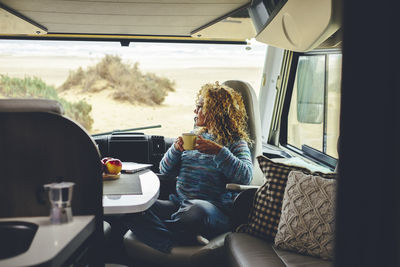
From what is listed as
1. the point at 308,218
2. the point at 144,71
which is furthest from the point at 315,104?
the point at 144,71

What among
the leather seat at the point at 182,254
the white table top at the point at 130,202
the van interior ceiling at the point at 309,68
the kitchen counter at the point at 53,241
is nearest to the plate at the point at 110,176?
the white table top at the point at 130,202

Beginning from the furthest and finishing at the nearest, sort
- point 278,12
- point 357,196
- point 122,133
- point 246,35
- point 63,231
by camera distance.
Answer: point 246,35 < point 122,133 < point 278,12 < point 63,231 < point 357,196

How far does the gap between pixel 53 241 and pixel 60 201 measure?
15cm

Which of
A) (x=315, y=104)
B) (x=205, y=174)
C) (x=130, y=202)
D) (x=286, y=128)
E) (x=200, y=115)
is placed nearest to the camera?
(x=130, y=202)

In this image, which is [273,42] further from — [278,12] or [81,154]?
[81,154]

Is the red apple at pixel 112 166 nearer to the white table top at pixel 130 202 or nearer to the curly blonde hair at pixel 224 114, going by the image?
the white table top at pixel 130 202

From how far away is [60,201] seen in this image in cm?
130

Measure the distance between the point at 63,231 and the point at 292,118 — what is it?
3.02 metres

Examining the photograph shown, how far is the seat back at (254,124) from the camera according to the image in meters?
2.79

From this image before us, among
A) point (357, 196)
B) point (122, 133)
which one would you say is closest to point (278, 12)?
point (122, 133)

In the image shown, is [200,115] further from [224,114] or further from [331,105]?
[331,105]

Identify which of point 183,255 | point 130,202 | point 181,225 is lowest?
point 183,255

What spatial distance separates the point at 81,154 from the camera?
4.60 ft

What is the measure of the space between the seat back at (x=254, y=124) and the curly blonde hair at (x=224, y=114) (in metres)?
0.05
